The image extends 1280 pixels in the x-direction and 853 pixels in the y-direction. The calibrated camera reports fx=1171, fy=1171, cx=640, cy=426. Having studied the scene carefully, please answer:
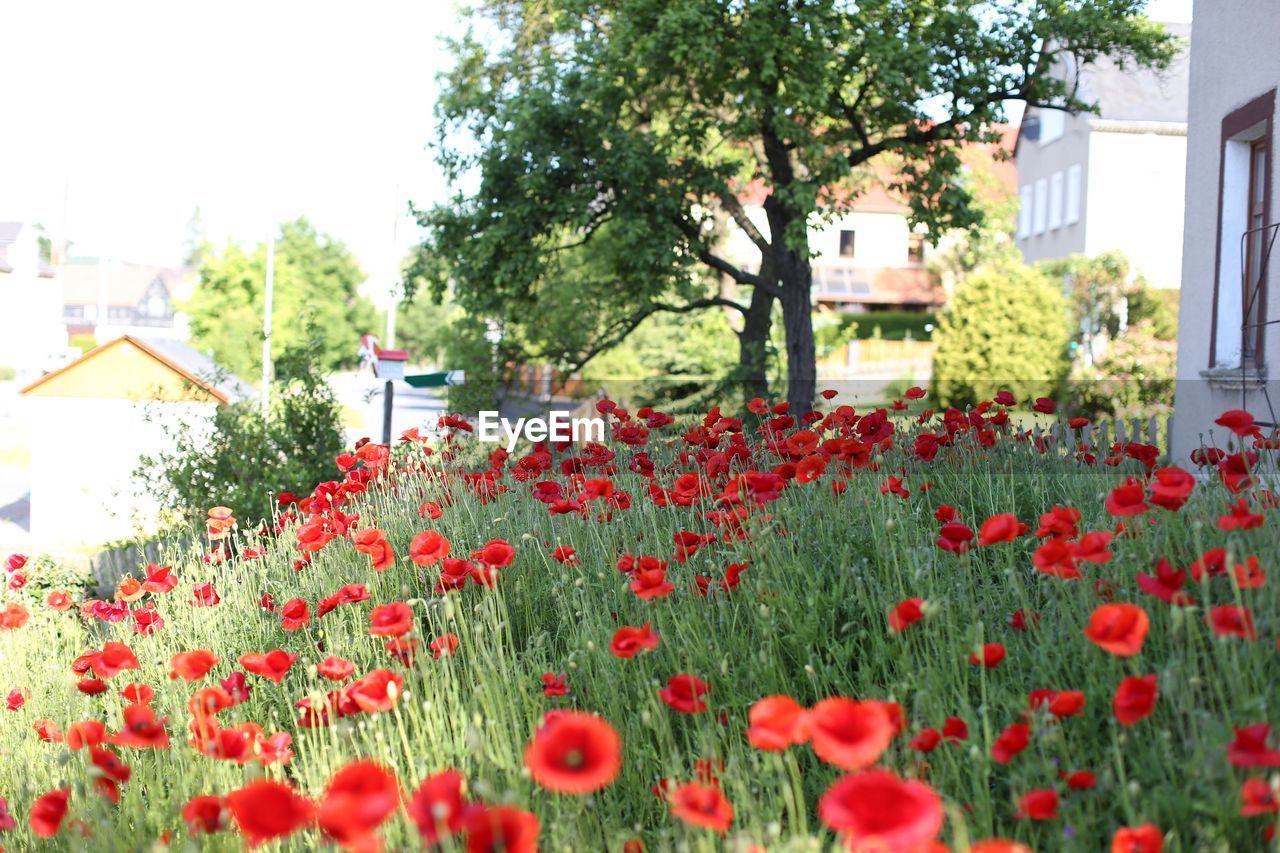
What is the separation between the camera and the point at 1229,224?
8.56 meters

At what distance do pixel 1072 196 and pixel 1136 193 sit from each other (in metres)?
1.95

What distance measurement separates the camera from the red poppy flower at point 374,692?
2355 mm

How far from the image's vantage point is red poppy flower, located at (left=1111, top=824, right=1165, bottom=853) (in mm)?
1627

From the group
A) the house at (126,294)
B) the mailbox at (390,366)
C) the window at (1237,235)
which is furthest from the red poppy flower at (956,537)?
the house at (126,294)

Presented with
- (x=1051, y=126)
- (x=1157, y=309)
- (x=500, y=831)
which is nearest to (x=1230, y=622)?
(x=500, y=831)

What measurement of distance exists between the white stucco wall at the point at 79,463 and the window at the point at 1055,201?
1147 inches

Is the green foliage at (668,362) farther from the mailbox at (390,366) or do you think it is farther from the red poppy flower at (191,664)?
the red poppy flower at (191,664)

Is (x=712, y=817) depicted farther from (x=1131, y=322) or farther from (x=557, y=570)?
(x=1131, y=322)

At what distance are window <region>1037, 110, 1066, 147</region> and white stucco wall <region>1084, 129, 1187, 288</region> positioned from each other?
250 centimetres

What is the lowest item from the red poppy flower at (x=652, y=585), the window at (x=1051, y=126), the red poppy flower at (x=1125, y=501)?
the red poppy flower at (x=652, y=585)

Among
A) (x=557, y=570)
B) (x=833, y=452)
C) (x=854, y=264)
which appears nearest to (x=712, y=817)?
(x=833, y=452)

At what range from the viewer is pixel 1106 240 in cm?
3191

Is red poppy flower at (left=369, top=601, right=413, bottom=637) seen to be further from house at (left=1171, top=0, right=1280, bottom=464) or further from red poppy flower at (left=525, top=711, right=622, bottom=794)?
house at (left=1171, top=0, right=1280, bottom=464)

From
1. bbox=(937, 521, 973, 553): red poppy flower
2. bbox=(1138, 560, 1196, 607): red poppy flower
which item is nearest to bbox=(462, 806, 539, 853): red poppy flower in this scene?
bbox=(1138, 560, 1196, 607): red poppy flower
